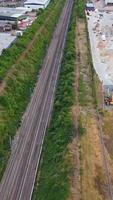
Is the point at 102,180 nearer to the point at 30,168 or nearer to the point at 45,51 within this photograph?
the point at 30,168

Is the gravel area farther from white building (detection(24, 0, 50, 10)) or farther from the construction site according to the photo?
white building (detection(24, 0, 50, 10))

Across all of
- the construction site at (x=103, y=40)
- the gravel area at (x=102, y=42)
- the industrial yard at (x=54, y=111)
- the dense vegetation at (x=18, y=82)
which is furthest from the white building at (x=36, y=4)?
the dense vegetation at (x=18, y=82)

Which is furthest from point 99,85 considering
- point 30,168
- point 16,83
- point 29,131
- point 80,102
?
point 30,168

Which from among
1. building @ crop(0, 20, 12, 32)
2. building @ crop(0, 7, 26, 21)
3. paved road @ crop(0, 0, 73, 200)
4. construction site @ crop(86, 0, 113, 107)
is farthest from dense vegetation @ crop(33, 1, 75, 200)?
building @ crop(0, 7, 26, 21)

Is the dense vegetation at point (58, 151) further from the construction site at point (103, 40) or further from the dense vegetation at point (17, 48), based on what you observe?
the dense vegetation at point (17, 48)

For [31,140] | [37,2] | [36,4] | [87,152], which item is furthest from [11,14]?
[87,152]

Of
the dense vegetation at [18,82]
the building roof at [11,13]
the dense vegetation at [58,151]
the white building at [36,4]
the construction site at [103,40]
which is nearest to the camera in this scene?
the dense vegetation at [58,151]
